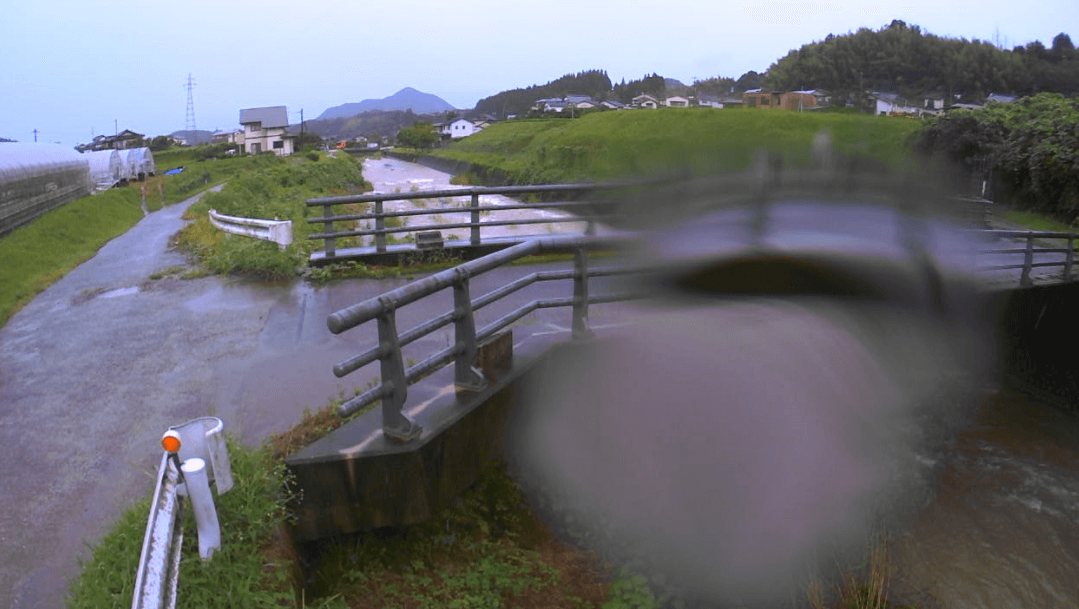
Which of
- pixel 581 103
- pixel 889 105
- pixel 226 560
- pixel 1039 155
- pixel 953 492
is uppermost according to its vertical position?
pixel 581 103

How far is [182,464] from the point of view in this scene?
3266 millimetres

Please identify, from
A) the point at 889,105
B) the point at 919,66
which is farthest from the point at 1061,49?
the point at 889,105

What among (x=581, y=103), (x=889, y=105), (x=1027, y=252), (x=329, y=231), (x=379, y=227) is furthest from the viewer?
(x=581, y=103)

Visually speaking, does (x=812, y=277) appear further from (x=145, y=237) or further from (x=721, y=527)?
(x=145, y=237)

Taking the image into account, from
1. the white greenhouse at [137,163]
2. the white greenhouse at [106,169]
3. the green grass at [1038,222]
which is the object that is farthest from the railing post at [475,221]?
the white greenhouse at [137,163]

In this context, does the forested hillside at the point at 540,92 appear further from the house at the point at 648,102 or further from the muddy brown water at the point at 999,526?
the muddy brown water at the point at 999,526

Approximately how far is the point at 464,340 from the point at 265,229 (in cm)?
639

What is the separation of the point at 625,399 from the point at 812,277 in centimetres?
157

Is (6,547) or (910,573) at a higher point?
(6,547)

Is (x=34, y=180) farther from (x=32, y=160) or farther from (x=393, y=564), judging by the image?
(x=393, y=564)

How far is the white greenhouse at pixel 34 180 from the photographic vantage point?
807 inches

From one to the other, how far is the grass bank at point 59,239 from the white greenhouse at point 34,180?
1.90 ft

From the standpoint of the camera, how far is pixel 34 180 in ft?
77.6

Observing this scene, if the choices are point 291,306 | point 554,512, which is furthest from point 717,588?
point 291,306
